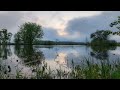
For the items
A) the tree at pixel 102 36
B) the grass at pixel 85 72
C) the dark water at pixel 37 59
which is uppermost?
the tree at pixel 102 36

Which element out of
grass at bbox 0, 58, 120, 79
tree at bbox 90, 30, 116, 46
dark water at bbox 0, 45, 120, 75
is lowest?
grass at bbox 0, 58, 120, 79

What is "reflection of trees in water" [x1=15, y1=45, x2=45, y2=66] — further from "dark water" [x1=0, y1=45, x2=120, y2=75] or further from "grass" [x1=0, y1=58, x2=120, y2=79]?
"grass" [x1=0, y1=58, x2=120, y2=79]

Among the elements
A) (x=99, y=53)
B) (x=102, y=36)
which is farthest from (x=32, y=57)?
(x=102, y=36)

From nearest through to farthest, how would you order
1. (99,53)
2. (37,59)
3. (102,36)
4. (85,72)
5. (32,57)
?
(85,72) < (37,59) < (32,57) < (99,53) < (102,36)

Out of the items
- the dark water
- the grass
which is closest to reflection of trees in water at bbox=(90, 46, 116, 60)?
the dark water

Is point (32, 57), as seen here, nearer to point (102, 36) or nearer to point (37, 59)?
point (37, 59)

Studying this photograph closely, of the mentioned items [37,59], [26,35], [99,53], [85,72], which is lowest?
[85,72]

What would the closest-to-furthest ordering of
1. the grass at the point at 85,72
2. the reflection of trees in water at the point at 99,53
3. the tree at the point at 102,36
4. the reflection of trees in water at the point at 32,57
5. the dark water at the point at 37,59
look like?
the grass at the point at 85,72 → the dark water at the point at 37,59 → the reflection of trees in water at the point at 32,57 → the reflection of trees in water at the point at 99,53 → the tree at the point at 102,36

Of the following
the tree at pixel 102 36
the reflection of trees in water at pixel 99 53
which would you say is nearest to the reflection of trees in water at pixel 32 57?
the reflection of trees in water at pixel 99 53

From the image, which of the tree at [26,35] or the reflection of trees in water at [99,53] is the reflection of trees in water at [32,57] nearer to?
the tree at [26,35]

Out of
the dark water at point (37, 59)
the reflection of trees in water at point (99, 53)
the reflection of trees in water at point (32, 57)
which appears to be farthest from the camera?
the reflection of trees in water at point (99, 53)
